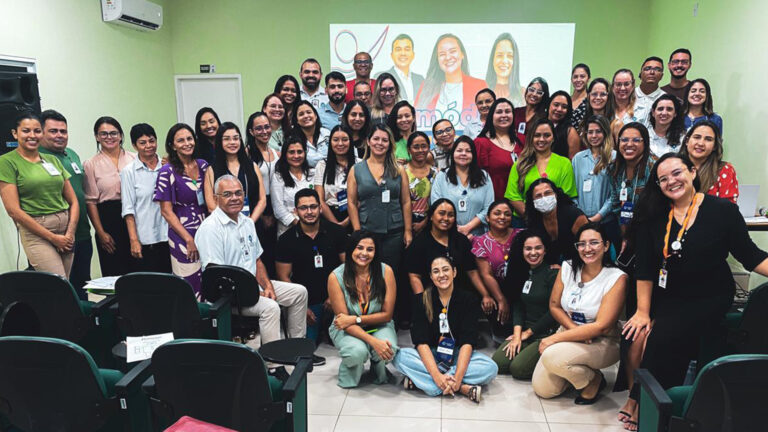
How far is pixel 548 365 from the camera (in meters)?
2.97

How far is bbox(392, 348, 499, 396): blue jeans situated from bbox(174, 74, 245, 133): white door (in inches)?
216

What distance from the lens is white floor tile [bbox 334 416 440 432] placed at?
272 centimetres

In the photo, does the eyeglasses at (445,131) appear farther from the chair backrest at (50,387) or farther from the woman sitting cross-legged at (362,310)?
the chair backrest at (50,387)

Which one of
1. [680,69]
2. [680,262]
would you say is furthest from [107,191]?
[680,69]

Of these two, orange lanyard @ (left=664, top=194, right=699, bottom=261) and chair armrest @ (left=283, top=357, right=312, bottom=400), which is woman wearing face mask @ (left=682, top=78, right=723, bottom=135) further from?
chair armrest @ (left=283, top=357, right=312, bottom=400)

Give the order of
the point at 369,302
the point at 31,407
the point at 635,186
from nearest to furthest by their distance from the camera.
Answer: the point at 31,407 → the point at 369,302 → the point at 635,186

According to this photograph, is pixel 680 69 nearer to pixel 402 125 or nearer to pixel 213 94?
pixel 402 125

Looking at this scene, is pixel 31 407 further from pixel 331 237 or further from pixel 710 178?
pixel 710 178

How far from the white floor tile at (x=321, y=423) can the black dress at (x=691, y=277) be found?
170cm

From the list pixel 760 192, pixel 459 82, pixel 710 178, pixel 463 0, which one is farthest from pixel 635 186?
pixel 463 0

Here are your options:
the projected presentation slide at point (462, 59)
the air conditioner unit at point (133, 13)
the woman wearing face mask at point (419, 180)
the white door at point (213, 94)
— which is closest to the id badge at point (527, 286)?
the woman wearing face mask at point (419, 180)

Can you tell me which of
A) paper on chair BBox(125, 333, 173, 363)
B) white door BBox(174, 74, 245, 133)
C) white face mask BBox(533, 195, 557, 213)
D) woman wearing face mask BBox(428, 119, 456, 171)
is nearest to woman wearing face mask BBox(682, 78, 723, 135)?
white face mask BBox(533, 195, 557, 213)

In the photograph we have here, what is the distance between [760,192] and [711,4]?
2.23 meters

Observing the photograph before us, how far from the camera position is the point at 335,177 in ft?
13.2
